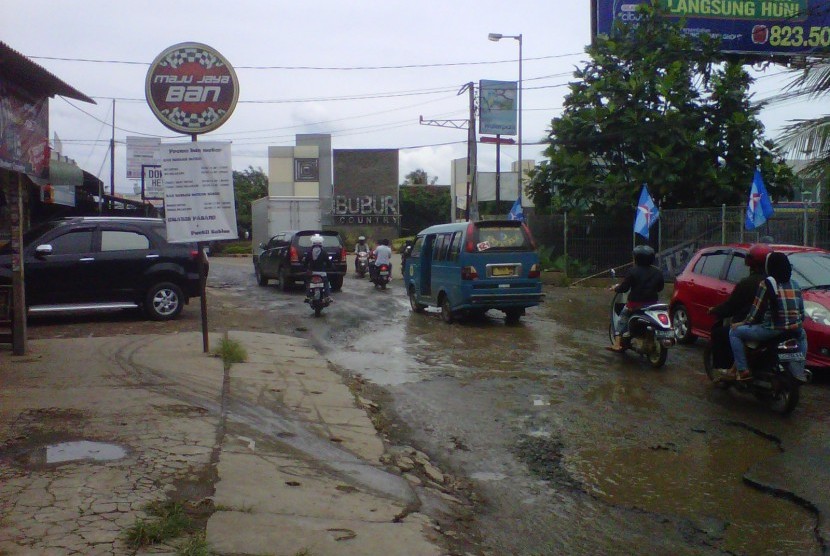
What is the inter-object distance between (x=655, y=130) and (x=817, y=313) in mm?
16183

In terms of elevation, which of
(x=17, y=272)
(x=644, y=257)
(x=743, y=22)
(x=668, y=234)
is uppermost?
(x=743, y=22)

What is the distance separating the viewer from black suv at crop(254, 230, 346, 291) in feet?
73.0

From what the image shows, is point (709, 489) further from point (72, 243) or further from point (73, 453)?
point (72, 243)

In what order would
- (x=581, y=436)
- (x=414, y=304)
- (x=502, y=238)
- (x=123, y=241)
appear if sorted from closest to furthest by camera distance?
(x=581, y=436) → (x=123, y=241) → (x=502, y=238) → (x=414, y=304)

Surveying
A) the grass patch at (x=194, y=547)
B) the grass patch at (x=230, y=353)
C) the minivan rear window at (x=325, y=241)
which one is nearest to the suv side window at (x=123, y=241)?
the grass patch at (x=230, y=353)

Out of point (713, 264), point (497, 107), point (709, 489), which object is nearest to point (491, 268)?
point (713, 264)

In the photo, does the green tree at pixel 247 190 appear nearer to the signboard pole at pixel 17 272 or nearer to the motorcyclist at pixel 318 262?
the motorcyclist at pixel 318 262

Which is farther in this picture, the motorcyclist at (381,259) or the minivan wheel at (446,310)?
the motorcyclist at (381,259)

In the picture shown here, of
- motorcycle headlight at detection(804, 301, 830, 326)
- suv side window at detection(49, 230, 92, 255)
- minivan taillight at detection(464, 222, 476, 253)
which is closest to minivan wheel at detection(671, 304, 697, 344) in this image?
motorcycle headlight at detection(804, 301, 830, 326)

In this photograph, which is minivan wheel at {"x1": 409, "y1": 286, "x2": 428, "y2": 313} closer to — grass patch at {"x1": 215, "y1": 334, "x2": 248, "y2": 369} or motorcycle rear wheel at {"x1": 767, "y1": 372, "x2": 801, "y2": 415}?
grass patch at {"x1": 215, "y1": 334, "x2": 248, "y2": 369}

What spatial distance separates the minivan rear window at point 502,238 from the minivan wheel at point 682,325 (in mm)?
2910

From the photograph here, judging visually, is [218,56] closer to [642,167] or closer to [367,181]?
[642,167]

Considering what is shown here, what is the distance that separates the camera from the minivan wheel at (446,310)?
15.6m

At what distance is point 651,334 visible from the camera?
36.1 ft
